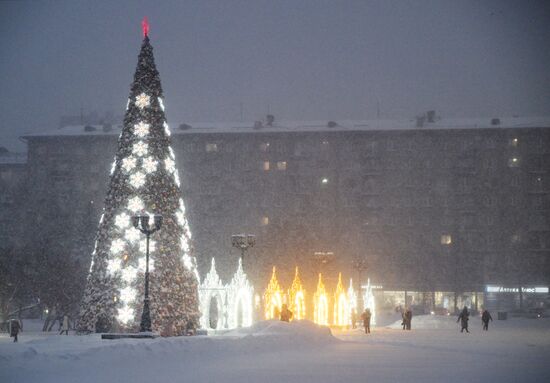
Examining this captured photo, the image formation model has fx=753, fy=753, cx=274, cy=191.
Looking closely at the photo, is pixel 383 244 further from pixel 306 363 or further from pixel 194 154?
pixel 306 363

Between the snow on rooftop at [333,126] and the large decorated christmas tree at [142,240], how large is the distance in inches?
2391

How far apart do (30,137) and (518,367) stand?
81.5m

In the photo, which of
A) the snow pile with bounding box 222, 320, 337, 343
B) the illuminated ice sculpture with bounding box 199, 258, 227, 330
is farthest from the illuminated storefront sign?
the snow pile with bounding box 222, 320, 337, 343

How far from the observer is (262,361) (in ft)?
62.7

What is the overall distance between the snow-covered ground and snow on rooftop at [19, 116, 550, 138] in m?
62.6

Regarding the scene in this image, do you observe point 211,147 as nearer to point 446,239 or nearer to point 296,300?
point 446,239

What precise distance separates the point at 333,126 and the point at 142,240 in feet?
212

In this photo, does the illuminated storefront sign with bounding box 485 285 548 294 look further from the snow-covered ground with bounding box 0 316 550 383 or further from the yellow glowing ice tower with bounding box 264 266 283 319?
the snow-covered ground with bounding box 0 316 550 383

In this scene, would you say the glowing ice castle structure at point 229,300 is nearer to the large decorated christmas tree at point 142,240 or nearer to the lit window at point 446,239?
the large decorated christmas tree at point 142,240

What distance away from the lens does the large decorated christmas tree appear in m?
25.6

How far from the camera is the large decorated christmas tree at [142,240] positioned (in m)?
25.6

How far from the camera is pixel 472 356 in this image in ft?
71.4

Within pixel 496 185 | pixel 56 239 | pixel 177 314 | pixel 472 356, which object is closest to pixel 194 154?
pixel 56 239

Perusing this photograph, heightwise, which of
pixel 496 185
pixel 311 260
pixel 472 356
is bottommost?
pixel 472 356
